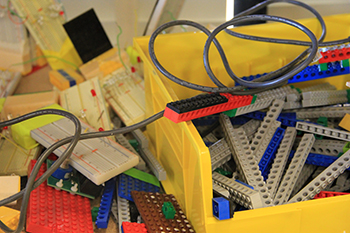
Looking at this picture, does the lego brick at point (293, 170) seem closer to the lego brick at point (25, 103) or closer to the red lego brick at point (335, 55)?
the red lego brick at point (335, 55)

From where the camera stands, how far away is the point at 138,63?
1725 mm

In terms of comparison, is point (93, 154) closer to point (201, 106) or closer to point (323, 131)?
point (201, 106)

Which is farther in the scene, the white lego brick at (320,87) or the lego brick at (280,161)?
the white lego brick at (320,87)

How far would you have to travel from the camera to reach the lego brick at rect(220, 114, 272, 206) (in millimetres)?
909

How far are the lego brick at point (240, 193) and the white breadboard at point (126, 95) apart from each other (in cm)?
54

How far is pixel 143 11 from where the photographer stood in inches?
79.8

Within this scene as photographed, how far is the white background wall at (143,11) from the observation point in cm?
190

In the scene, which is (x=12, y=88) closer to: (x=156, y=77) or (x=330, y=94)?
(x=156, y=77)

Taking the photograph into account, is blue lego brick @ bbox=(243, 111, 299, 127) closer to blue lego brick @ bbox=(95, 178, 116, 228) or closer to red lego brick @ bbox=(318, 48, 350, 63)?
red lego brick @ bbox=(318, 48, 350, 63)

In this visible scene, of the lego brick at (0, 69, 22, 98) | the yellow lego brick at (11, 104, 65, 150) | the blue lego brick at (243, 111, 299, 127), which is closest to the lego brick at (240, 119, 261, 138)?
the blue lego brick at (243, 111, 299, 127)

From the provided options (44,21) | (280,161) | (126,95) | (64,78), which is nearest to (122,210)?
(280,161)

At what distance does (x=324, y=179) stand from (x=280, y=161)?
14cm

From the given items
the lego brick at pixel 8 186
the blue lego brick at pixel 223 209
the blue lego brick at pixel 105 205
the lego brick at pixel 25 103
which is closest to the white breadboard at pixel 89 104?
the lego brick at pixel 25 103

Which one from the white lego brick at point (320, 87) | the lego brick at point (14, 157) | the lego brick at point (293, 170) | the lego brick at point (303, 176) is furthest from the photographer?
the white lego brick at point (320, 87)
